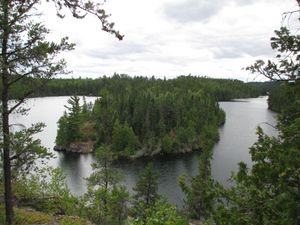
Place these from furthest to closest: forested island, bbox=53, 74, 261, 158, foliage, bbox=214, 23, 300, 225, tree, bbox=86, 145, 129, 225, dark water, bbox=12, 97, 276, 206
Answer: forested island, bbox=53, 74, 261, 158 < dark water, bbox=12, 97, 276, 206 < tree, bbox=86, 145, 129, 225 < foliage, bbox=214, 23, 300, 225

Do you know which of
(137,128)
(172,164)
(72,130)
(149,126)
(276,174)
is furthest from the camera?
(137,128)

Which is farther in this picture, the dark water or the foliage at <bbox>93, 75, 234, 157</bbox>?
the foliage at <bbox>93, 75, 234, 157</bbox>

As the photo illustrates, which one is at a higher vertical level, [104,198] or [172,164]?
[104,198]

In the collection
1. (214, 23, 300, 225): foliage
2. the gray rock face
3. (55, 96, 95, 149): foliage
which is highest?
(214, 23, 300, 225): foliage

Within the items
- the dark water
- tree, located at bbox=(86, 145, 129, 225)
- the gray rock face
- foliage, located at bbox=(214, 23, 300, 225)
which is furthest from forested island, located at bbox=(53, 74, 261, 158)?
foliage, located at bbox=(214, 23, 300, 225)

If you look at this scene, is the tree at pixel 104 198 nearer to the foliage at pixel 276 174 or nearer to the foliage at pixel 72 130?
the foliage at pixel 276 174

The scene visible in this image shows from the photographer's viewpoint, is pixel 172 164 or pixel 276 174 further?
pixel 172 164

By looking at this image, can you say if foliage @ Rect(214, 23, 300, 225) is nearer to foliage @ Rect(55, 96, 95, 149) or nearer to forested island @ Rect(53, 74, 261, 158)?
forested island @ Rect(53, 74, 261, 158)

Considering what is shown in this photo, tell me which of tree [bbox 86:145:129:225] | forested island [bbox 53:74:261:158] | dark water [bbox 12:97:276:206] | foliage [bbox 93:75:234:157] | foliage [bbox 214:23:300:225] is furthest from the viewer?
forested island [bbox 53:74:261:158]

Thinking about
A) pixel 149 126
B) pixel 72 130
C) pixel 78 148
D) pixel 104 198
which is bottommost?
pixel 78 148

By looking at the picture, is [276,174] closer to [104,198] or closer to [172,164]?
[104,198]

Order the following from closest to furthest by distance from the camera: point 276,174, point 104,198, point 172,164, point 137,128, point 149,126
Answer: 1. point 276,174
2. point 104,198
3. point 172,164
4. point 149,126
5. point 137,128

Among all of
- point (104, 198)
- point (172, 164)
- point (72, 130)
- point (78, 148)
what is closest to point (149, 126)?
point (78, 148)

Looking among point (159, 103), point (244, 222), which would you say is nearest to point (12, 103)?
point (244, 222)
